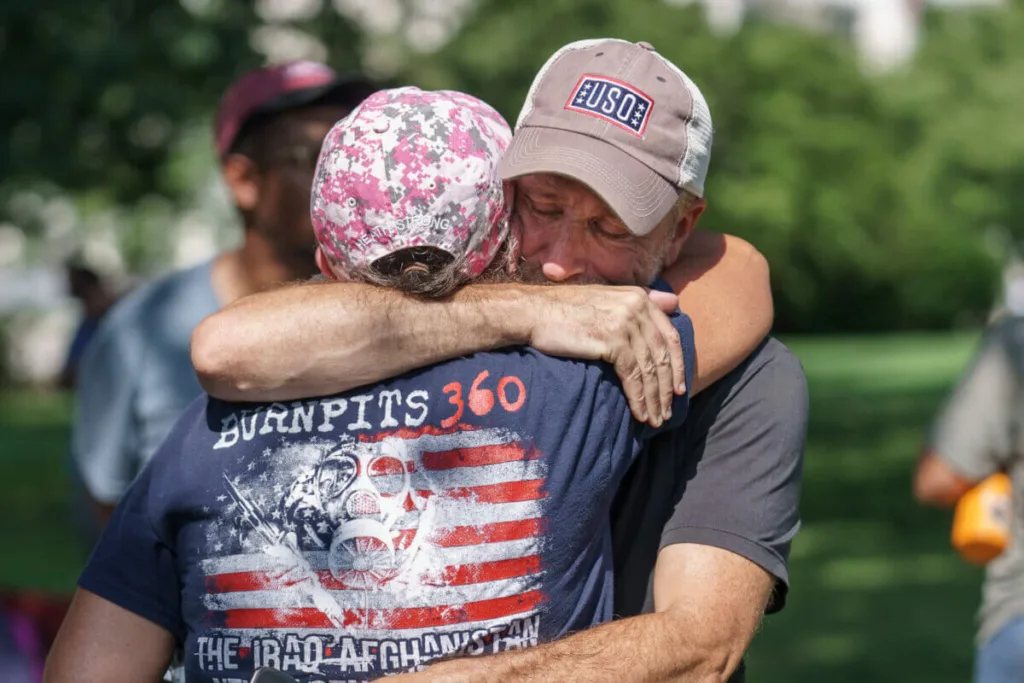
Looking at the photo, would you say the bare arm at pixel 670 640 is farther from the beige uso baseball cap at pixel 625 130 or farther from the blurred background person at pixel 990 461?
the blurred background person at pixel 990 461

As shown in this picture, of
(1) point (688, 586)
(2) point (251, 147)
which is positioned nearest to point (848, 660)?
(2) point (251, 147)

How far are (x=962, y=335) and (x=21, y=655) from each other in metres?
54.1

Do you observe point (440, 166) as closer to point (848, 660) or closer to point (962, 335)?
point (848, 660)

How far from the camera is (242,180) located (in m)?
4.47

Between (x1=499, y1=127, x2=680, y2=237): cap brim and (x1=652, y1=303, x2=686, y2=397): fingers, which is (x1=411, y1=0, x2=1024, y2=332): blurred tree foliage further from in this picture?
(x1=652, y1=303, x2=686, y2=397): fingers

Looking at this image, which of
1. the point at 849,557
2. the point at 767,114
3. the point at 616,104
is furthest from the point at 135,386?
the point at 767,114

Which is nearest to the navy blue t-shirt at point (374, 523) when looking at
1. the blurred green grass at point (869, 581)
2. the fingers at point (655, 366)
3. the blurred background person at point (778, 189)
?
the fingers at point (655, 366)

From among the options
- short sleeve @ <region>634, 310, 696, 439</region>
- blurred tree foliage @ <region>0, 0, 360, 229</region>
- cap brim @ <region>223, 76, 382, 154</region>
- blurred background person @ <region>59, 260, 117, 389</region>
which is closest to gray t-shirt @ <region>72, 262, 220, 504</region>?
cap brim @ <region>223, 76, 382, 154</region>

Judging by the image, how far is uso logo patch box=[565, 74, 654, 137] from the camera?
7.72 feet

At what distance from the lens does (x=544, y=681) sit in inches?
81.0

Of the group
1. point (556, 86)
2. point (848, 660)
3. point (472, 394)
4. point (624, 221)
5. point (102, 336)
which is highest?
point (556, 86)

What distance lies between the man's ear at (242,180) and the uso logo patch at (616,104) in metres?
2.22

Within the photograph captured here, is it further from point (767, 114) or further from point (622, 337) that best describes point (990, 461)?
point (767, 114)

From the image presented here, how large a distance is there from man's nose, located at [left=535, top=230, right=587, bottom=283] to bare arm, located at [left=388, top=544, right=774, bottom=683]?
20.5 inches
